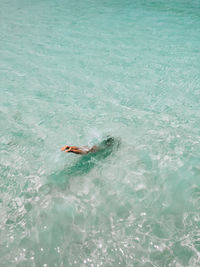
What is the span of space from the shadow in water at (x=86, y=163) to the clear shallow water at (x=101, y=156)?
0.03 metres

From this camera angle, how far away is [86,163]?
5.09 meters

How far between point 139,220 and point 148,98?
4.49 metres

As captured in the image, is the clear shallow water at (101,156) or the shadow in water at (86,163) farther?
the shadow in water at (86,163)

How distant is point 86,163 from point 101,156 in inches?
15.5

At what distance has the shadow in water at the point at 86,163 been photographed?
15.9 ft

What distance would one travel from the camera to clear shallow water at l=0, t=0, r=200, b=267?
3.72 meters

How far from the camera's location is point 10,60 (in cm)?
1020

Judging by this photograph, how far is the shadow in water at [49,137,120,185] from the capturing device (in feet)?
15.9

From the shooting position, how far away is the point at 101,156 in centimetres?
523

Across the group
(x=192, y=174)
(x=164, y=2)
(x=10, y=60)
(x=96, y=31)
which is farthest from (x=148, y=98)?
(x=164, y=2)

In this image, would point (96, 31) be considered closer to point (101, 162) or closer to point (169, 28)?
point (169, 28)

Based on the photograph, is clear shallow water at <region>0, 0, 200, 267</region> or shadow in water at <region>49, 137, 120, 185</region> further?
shadow in water at <region>49, 137, 120, 185</region>

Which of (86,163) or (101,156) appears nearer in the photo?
(86,163)

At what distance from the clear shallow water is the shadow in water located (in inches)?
1.1
